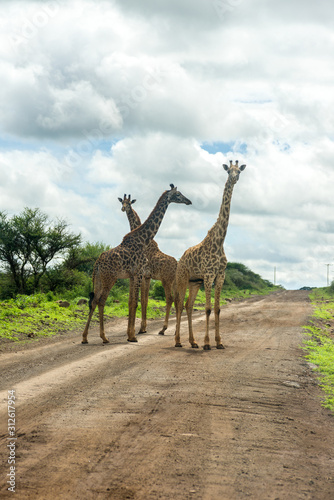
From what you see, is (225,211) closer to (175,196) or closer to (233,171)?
(233,171)

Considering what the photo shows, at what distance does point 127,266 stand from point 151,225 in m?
1.55

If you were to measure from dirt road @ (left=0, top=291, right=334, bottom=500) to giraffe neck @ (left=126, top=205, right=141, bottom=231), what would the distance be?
706cm

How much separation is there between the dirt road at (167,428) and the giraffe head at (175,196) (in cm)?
572

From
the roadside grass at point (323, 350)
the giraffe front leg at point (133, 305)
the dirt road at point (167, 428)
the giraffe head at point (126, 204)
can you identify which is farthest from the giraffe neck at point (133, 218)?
the dirt road at point (167, 428)

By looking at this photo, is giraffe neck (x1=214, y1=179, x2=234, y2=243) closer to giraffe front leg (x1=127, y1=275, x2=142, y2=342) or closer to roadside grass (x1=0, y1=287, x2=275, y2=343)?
giraffe front leg (x1=127, y1=275, x2=142, y2=342)

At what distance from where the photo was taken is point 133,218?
17.6 metres

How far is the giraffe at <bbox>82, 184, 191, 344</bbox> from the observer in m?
14.1

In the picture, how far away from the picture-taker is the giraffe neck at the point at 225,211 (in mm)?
13668

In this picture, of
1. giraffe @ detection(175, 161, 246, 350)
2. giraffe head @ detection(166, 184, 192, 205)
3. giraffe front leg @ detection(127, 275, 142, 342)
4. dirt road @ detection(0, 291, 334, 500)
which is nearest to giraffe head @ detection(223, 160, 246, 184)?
giraffe @ detection(175, 161, 246, 350)

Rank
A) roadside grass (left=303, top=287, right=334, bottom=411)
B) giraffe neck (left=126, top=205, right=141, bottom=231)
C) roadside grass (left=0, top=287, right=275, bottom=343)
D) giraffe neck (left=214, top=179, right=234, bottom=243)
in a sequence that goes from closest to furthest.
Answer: roadside grass (left=303, top=287, right=334, bottom=411) < giraffe neck (left=214, top=179, right=234, bottom=243) < roadside grass (left=0, top=287, right=275, bottom=343) < giraffe neck (left=126, top=205, right=141, bottom=231)

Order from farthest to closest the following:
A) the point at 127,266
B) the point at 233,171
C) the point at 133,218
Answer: the point at 133,218 < the point at 127,266 < the point at 233,171

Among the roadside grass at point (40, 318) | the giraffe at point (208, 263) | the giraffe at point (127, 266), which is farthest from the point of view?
the roadside grass at point (40, 318)

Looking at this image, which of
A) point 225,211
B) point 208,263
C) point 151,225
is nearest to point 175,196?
point 151,225

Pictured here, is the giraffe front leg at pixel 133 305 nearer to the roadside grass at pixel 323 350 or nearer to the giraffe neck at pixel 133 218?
the giraffe neck at pixel 133 218
